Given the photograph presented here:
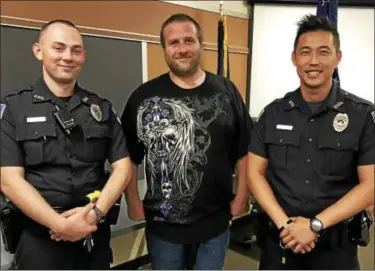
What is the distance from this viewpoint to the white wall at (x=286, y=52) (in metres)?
2.22

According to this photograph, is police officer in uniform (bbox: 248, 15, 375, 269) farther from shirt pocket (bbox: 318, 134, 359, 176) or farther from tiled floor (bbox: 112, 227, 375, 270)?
tiled floor (bbox: 112, 227, 375, 270)

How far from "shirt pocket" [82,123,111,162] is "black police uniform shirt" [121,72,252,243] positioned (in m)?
0.14

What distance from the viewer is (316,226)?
1.07 metres

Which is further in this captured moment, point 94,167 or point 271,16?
point 271,16

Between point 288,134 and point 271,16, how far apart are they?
4.49 feet

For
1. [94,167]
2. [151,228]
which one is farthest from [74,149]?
[151,228]

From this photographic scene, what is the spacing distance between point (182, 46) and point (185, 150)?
34 cm

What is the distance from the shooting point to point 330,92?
3.69 ft

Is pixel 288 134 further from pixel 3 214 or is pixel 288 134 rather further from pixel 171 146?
pixel 3 214

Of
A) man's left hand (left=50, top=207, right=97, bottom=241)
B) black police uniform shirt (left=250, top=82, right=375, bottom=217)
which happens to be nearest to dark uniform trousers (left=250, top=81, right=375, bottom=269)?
black police uniform shirt (left=250, top=82, right=375, bottom=217)

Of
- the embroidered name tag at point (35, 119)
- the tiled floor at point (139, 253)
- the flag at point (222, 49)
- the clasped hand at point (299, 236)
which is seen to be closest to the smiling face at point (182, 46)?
the embroidered name tag at point (35, 119)

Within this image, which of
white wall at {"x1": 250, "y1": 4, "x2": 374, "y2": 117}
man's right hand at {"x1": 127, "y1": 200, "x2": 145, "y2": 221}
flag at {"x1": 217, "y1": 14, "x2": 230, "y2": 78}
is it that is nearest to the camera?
man's right hand at {"x1": 127, "y1": 200, "x2": 145, "y2": 221}

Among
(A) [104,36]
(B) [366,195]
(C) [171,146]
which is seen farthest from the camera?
(A) [104,36]

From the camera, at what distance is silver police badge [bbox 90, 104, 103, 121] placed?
3.72 feet
